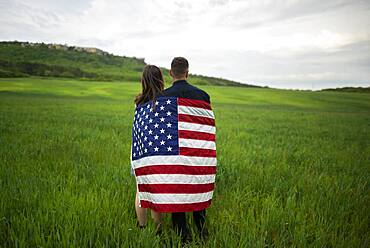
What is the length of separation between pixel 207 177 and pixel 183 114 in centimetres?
72

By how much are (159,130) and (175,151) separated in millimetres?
281

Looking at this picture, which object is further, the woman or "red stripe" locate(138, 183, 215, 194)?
the woman

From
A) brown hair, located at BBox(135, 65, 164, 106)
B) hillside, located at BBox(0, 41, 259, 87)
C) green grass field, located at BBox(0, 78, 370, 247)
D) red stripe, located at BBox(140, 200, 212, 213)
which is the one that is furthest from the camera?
hillside, located at BBox(0, 41, 259, 87)

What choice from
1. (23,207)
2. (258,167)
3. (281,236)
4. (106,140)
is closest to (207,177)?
(281,236)

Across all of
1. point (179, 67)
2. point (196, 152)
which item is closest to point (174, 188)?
point (196, 152)

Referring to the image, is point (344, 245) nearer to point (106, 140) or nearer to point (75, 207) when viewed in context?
point (75, 207)

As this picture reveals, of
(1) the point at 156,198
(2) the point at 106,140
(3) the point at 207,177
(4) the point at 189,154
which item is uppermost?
(4) the point at 189,154

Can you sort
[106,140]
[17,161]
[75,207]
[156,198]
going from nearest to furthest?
1. [156,198]
2. [75,207]
3. [17,161]
4. [106,140]

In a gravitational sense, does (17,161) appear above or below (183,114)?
below

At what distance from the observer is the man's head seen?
2934mm

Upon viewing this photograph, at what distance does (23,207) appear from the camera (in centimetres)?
308

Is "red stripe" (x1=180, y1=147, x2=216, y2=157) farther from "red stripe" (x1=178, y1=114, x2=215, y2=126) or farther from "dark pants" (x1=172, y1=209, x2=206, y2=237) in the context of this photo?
"dark pants" (x1=172, y1=209, x2=206, y2=237)

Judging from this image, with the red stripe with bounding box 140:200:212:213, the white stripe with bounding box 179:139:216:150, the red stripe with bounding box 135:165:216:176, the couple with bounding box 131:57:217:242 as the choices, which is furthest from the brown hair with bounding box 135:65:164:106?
the red stripe with bounding box 140:200:212:213

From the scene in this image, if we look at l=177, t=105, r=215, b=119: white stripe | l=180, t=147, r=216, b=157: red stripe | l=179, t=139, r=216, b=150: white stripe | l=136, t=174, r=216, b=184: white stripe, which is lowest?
l=136, t=174, r=216, b=184: white stripe
